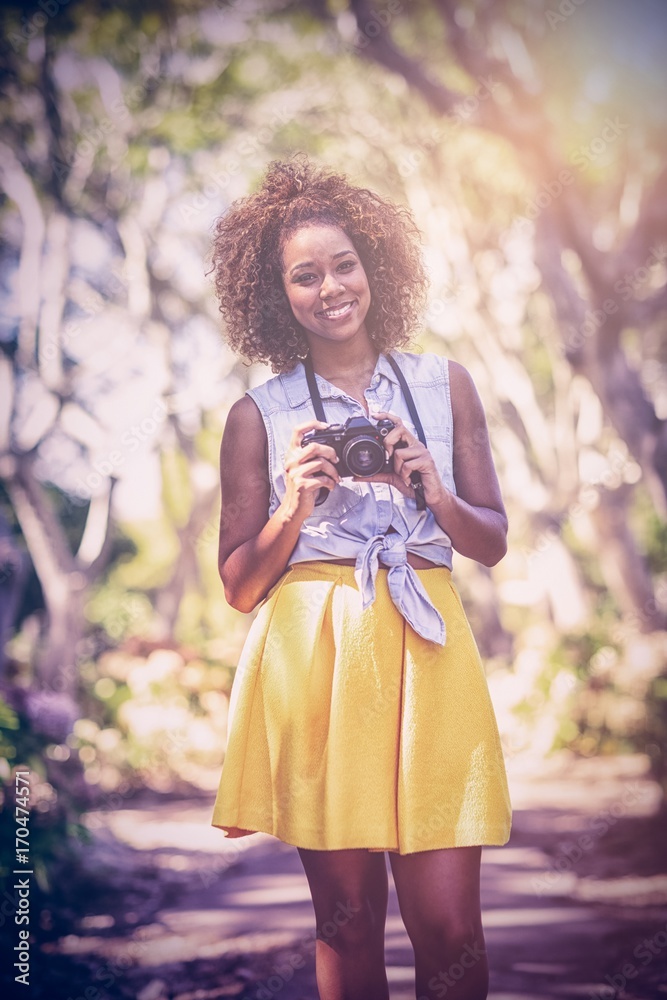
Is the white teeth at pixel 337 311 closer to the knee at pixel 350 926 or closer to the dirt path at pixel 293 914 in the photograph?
the knee at pixel 350 926

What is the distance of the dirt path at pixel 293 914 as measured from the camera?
3.23 meters

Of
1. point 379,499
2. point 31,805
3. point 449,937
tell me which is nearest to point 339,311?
point 379,499

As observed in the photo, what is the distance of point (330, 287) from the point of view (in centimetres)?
199

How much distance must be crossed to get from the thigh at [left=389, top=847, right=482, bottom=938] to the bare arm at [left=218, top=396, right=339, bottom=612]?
0.62 m

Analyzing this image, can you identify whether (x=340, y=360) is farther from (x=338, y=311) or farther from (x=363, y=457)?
(x=363, y=457)

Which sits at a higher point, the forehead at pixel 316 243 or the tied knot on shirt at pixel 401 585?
the forehead at pixel 316 243

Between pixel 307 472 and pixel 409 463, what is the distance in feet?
0.66

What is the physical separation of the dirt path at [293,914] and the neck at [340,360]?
85.0 inches

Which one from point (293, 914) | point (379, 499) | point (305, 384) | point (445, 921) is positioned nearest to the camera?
point (445, 921)

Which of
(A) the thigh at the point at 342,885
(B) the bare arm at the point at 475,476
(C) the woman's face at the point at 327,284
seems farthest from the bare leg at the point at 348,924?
(C) the woman's face at the point at 327,284

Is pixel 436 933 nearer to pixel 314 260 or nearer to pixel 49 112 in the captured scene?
pixel 314 260

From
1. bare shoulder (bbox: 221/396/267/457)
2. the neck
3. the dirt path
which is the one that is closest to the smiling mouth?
the neck

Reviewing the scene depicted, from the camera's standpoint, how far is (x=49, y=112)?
6164 millimetres

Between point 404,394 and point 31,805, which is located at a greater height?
point 404,394
